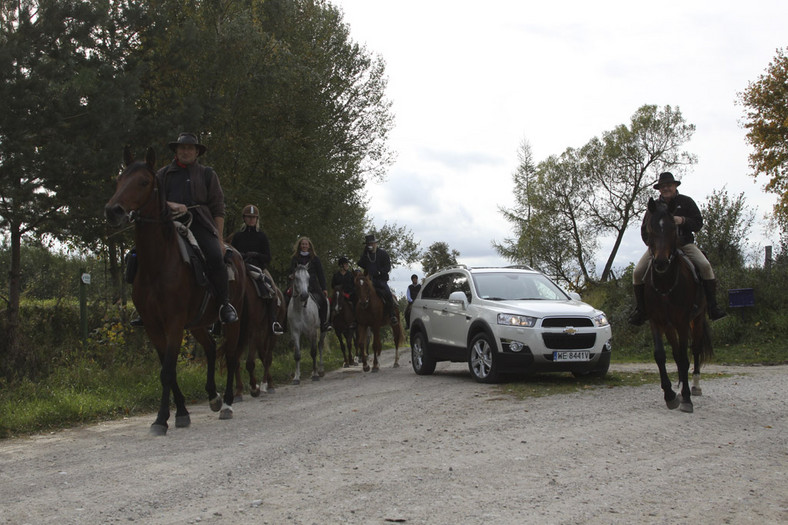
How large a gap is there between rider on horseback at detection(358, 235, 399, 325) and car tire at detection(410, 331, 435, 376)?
2.57m

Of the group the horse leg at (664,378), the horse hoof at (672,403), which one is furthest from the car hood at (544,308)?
the horse hoof at (672,403)

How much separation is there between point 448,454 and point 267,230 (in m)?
17.4

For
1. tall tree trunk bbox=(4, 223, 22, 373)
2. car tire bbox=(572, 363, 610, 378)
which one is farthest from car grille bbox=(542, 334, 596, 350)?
tall tree trunk bbox=(4, 223, 22, 373)

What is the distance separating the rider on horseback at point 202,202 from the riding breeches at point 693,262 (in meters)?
5.54

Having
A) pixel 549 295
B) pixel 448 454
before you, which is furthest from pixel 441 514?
pixel 549 295

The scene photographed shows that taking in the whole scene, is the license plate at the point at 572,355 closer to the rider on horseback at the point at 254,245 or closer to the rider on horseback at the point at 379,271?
the rider on horseback at the point at 254,245

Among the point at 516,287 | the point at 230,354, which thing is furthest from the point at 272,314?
the point at 516,287

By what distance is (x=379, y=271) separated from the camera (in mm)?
18266

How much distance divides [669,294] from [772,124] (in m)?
29.8

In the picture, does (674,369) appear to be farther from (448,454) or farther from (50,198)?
(50,198)

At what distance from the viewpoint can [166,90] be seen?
19828 mm

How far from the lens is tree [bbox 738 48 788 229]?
115 feet

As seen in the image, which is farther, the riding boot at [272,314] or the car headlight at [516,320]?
the riding boot at [272,314]

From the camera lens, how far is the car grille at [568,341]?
1190cm
